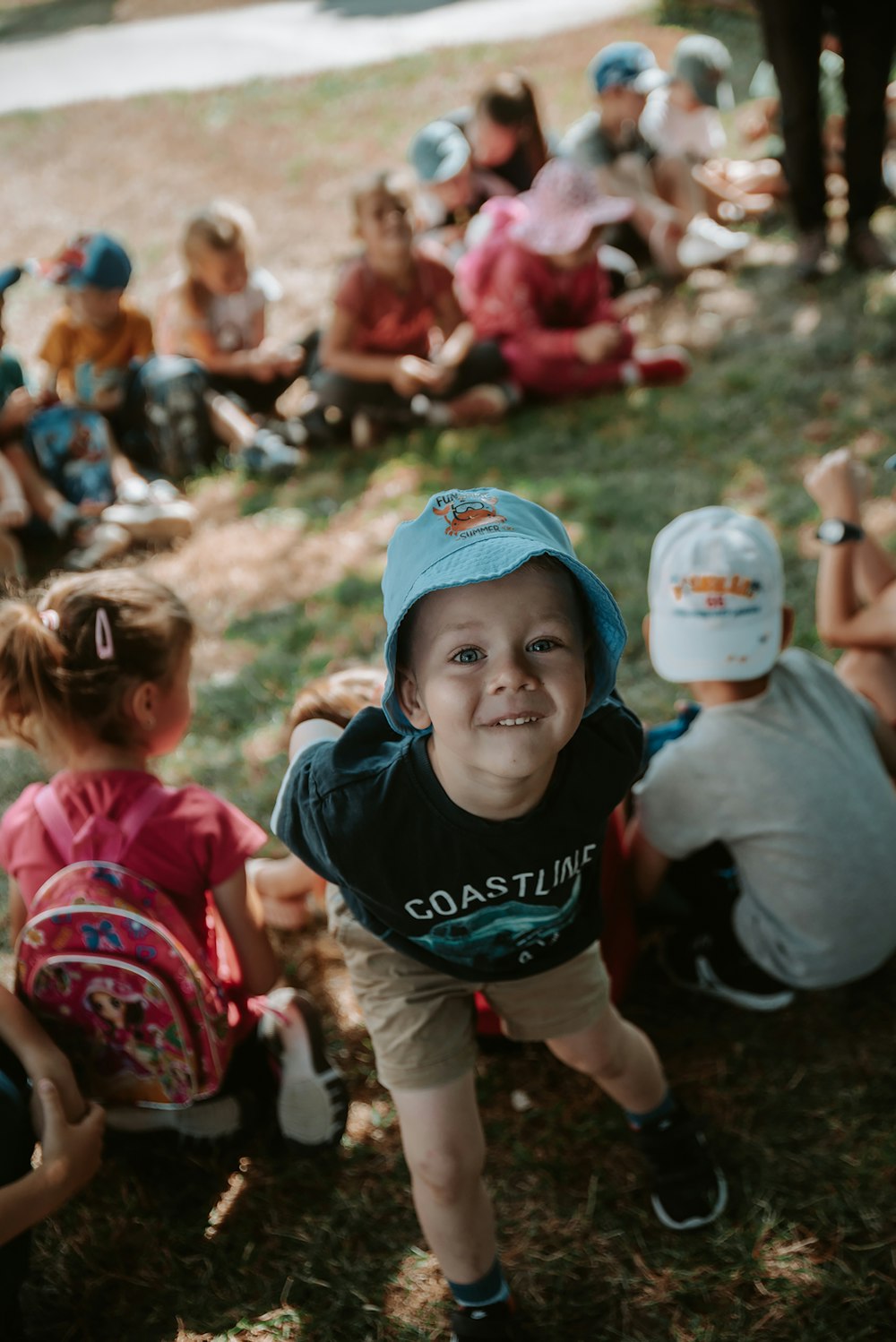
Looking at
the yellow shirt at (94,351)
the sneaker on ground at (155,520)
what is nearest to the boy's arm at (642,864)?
the sneaker on ground at (155,520)

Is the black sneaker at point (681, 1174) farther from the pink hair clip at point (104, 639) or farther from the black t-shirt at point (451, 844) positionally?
the pink hair clip at point (104, 639)

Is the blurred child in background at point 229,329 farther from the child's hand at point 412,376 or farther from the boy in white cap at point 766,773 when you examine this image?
the boy in white cap at point 766,773

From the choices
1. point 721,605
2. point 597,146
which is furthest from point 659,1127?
point 597,146

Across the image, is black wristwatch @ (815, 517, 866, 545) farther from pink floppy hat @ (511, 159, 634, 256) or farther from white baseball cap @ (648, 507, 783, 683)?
pink floppy hat @ (511, 159, 634, 256)

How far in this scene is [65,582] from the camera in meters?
2.13

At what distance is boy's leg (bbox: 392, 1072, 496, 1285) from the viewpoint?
1.78m

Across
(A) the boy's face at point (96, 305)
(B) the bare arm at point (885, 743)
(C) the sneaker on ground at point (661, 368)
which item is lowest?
(B) the bare arm at point (885, 743)

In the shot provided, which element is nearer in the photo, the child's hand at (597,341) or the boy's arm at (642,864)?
the boy's arm at (642,864)

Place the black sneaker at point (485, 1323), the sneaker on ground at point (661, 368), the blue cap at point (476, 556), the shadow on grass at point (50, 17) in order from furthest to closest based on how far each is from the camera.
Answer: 1. the shadow on grass at point (50, 17)
2. the sneaker on ground at point (661, 368)
3. the black sneaker at point (485, 1323)
4. the blue cap at point (476, 556)

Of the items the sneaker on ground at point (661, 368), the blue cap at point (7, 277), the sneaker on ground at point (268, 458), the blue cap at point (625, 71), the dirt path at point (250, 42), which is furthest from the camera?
the dirt path at point (250, 42)

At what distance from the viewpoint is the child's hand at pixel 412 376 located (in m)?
4.86

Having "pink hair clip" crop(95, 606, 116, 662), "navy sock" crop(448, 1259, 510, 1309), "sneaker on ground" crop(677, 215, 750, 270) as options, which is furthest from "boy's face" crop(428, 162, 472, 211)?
"navy sock" crop(448, 1259, 510, 1309)

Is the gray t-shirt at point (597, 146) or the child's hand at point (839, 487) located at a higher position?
the gray t-shirt at point (597, 146)

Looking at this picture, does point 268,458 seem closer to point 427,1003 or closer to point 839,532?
point 839,532
